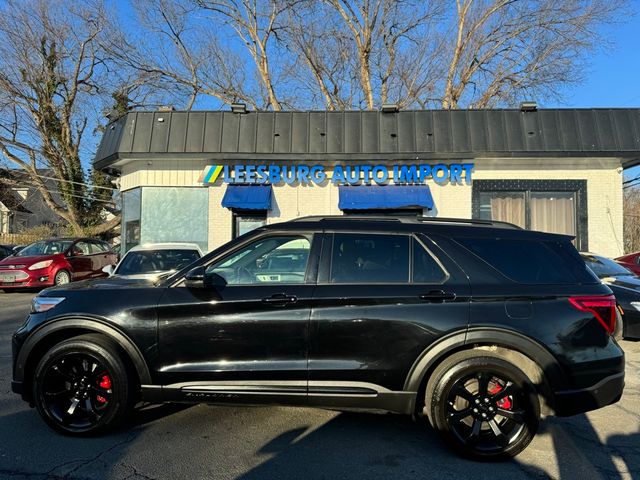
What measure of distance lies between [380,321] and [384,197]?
897 centimetres

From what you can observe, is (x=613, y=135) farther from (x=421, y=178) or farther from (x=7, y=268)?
(x=7, y=268)

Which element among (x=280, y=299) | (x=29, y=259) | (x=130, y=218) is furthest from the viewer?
(x=130, y=218)

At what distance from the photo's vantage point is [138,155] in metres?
12.1

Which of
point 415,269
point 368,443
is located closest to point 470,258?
point 415,269

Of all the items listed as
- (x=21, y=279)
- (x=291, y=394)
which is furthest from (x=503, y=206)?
(x=21, y=279)

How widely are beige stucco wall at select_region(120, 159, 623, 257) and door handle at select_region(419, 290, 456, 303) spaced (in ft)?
29.7

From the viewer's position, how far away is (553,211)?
12.6m

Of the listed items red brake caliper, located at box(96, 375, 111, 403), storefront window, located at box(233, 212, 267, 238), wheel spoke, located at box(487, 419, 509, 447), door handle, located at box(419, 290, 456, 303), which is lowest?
wheel spoke, located at box(487, 419, 509, 447)

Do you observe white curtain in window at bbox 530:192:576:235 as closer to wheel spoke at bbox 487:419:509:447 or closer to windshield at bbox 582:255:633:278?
windshield at bbox 582:255:633:278

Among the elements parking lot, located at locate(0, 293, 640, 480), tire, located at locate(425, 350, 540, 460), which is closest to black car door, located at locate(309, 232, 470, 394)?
tire, located at locate(425, 350, 540, 460)

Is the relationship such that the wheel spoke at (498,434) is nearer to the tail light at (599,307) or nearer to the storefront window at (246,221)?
the tail light at (599,307)

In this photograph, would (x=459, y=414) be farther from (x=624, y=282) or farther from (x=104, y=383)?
(x=624, y=282)

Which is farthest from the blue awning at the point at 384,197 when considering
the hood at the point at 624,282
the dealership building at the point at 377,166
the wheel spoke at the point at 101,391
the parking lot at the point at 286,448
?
the wheel spoke at the point at 101,391

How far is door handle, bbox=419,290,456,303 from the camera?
3.52m
